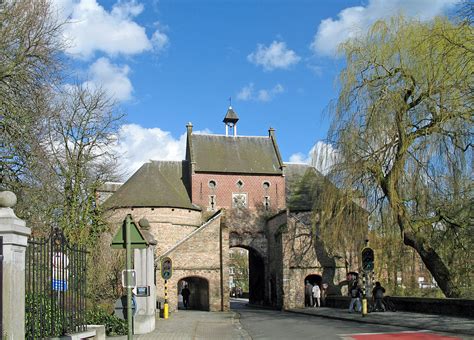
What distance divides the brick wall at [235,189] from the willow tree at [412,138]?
75.5 feet

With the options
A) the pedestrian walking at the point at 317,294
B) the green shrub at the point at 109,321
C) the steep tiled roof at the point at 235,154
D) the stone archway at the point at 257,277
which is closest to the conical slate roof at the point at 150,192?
the steep tiled roof at the point at 235,154

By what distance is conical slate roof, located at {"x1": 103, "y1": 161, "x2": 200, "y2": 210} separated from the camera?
139 feet

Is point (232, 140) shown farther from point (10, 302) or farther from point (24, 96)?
point (10, 302)

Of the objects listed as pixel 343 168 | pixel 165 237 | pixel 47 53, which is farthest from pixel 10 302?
pixel 165 237

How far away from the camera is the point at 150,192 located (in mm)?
43188

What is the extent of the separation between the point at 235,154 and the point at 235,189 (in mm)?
3196

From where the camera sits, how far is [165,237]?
4212cm

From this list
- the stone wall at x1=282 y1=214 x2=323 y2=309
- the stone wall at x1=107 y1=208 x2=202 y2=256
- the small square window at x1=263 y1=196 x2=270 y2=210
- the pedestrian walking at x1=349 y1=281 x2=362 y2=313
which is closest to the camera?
the pedestrian walking at x1=349 y1=281 x2=362 y2=313

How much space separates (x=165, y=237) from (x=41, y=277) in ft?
108

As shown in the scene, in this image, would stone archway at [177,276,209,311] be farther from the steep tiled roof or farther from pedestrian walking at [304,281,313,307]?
the steep tiled roof

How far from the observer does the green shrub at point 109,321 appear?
1510cm

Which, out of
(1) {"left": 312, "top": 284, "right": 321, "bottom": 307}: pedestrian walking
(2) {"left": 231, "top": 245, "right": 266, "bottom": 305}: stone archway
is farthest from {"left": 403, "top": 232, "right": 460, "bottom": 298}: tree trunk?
(2) {"left": 231, "top": 245, "right": 266, "bottom": 305}: stone archway

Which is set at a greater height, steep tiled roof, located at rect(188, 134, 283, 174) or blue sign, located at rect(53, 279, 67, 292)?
steep tiled roof, located at rect(188, 134, 283, 174)

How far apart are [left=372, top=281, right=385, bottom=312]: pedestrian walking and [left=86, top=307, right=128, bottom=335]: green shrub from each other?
12572 mm
